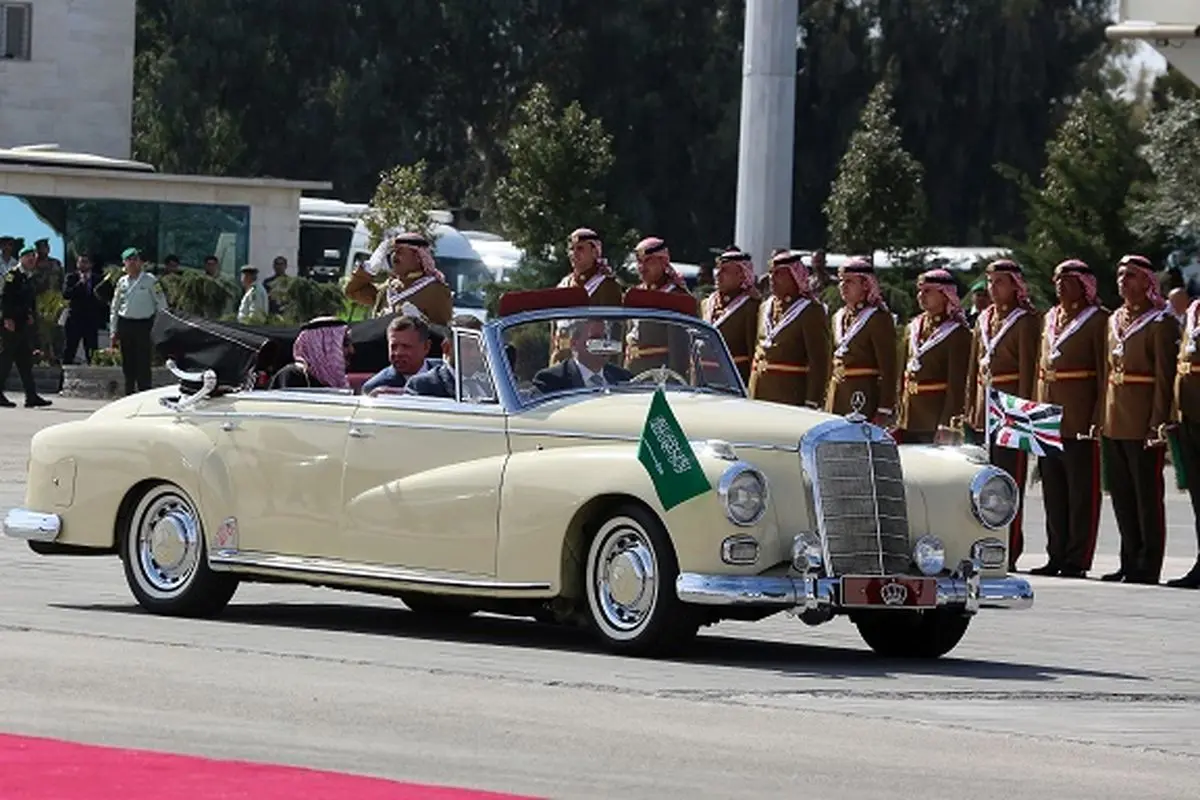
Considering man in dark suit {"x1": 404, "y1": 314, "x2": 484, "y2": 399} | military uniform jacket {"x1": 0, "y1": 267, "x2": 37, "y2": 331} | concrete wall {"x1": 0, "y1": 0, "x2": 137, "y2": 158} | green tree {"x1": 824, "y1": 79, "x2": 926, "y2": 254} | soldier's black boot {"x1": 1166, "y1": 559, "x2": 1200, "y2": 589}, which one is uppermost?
concrete wall {"x1": 0, "y1": 0, "x2": 137, "y2": 158}

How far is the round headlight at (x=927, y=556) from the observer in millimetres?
12742

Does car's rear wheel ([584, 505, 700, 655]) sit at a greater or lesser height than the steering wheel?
lesser

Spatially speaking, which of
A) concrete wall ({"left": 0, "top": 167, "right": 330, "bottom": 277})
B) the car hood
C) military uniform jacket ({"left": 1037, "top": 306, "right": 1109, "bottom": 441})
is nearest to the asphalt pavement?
the car hood

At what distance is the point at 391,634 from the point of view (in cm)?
1352

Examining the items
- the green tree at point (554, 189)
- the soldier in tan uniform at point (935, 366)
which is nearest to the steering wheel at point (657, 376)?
the soldier in tan uniform at point (935, 366)

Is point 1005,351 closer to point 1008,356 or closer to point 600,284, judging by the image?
point 1008,356

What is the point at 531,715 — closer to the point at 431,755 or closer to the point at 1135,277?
the point at 431,755

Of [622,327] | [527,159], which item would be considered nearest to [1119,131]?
[527,159]

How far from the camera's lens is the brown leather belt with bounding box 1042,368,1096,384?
18469mm

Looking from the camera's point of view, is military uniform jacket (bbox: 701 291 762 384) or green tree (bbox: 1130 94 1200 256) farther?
green tree (bbox: 1130 94 1200 256)

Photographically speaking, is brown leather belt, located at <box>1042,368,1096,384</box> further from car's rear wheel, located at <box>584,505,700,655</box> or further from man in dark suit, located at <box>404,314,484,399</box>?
car's rear wheel, located at <box>584,505,700,655</box>

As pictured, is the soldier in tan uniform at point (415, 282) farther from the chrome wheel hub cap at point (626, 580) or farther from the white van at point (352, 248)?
the white van at point (352, 248)

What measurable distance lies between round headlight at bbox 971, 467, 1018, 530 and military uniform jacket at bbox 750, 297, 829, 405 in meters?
5.75

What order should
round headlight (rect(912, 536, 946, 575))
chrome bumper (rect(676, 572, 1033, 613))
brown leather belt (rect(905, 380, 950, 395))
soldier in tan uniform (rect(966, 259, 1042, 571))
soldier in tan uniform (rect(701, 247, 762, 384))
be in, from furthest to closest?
soldier in tan uniform (rect(701, 247, 762, 384)), brown leather belt (rect(905, 380, 950, 395)), soldier in tan uniform (rect(966, 259, 1042, 571)), round headlight (rect(912, 536, 946, 575)), chrome bumper (rect(676, 572, 1033, 613))
